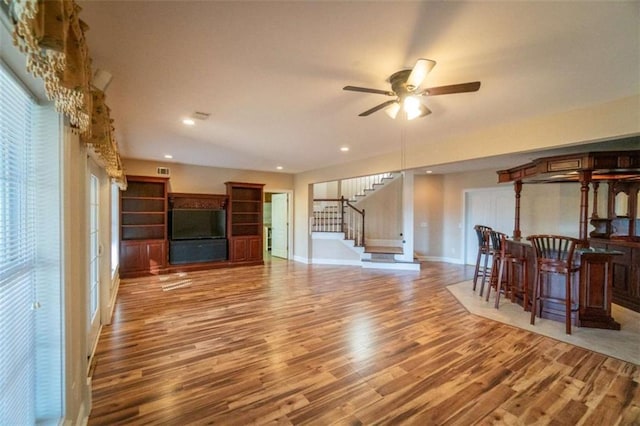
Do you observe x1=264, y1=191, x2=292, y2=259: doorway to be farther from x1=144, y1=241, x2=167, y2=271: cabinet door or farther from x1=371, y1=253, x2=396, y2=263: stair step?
x1=144, y1=241, x2=167, y2=271: cabinet door

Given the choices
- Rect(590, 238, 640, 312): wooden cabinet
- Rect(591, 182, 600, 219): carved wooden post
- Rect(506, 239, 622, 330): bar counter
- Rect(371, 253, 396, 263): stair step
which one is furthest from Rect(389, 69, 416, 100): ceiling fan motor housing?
Rect(371, 253, 396, 263): stair step

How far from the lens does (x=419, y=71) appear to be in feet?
6.78

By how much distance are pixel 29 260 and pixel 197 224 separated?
575 cm

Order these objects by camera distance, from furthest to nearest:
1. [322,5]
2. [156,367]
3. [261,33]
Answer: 1. [156,367]
2. [261,33]
3. [322,5]

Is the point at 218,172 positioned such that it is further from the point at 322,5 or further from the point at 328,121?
the point at 322,5

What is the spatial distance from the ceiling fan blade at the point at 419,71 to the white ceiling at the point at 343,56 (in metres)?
0.16

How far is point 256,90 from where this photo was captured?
277 cm

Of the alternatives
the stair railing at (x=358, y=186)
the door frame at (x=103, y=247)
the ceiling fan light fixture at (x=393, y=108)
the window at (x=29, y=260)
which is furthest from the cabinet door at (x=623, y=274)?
the door frame at (x=103, y=247)

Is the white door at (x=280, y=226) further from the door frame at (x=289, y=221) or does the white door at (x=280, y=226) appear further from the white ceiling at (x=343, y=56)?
the white ceiling at (x=343, y=56)

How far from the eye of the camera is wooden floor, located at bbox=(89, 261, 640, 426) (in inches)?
76.8

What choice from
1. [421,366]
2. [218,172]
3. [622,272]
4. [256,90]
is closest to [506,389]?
[421,366]

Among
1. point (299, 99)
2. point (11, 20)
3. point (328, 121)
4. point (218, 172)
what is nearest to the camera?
point (11, 20)

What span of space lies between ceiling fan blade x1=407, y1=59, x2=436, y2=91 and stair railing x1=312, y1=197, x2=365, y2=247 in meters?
5.76

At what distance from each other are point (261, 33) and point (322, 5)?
1.61ft
